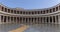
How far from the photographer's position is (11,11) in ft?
182

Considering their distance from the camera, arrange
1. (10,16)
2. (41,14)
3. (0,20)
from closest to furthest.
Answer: (0,20), (10,16), (41,14)

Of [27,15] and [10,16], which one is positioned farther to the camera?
[27,15]

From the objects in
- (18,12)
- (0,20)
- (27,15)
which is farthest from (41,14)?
(0,20)

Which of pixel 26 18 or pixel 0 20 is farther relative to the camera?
pixel 26 18

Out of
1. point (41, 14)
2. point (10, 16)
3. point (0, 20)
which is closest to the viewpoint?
point (0, 20)

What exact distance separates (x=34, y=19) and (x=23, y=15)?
618 cm

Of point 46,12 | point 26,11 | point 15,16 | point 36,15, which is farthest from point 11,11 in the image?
point 46,12

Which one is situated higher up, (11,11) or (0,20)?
(11,11)

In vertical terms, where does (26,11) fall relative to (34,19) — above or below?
above

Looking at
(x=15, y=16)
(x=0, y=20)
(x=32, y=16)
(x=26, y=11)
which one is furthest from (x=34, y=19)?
(x=0, y=20)

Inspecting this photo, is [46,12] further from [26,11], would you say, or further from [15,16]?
[15,16]

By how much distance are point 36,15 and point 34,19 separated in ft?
9.78

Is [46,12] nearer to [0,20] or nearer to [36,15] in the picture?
[36,15]

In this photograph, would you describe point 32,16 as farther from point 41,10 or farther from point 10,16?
point 10,16
